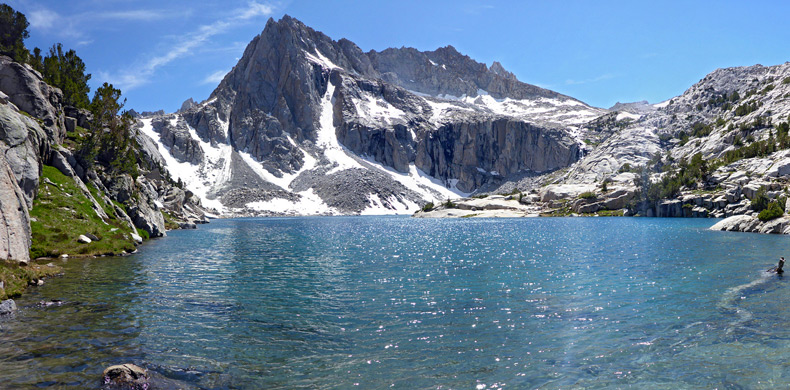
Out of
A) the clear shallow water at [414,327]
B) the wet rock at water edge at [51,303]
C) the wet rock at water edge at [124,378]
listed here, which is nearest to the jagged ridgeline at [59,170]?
the wet rock at water edge at [51,303]

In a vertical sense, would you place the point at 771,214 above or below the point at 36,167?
below

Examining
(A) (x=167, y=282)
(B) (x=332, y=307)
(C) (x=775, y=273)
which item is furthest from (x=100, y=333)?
(C) (x=775, y=273)

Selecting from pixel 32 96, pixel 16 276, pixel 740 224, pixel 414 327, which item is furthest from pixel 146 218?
pixel 740 224

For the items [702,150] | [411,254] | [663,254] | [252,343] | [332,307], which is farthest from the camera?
[702,150]

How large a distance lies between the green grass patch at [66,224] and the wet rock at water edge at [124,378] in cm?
3324

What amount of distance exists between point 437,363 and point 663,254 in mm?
40531

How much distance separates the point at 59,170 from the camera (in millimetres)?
53250

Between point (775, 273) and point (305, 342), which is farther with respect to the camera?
point (775, 273)

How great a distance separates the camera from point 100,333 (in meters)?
18.6

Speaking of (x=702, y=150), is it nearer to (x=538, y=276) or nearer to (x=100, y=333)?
(x=538, y=276)

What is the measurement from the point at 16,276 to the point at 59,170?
109 ft

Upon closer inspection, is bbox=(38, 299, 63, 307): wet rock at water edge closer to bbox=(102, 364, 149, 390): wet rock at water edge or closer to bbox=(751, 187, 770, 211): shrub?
bbox=(102, 364, 149, 390): wet rock at water edge

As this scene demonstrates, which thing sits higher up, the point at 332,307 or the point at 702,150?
the point at 702,150

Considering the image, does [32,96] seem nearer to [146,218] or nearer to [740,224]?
[146,218]
